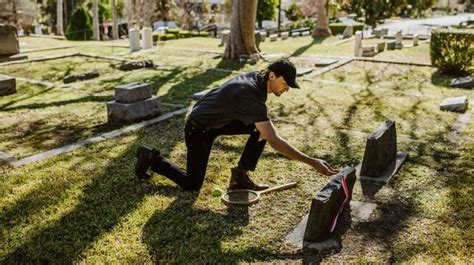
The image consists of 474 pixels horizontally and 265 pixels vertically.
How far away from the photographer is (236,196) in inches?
205

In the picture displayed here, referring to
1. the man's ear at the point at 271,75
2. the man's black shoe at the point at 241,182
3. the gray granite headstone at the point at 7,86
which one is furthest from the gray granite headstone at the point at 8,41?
the man's ear at the point at 271,75

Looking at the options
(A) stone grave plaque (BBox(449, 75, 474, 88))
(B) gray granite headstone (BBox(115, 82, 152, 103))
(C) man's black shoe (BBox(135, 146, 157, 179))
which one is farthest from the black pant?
(A) stone grave plaque (BBox(449, 75, 474, 88))

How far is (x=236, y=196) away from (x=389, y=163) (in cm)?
226

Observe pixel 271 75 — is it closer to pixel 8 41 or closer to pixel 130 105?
pixel 130 105

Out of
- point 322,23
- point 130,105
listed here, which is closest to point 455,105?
point 130,105

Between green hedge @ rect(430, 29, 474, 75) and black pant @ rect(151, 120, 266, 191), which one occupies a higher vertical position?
green hedge @ rect(430, 29, 474, 75)

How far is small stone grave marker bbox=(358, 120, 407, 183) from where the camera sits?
5.70m

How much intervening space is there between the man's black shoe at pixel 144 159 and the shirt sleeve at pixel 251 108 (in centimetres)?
133

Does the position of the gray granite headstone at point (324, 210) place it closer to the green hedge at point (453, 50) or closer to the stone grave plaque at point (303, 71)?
the stone grave plaque at point (303, 71)

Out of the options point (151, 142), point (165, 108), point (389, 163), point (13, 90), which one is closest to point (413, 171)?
point (389, 163)

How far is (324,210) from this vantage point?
416 cm

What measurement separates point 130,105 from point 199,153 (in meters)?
3.70

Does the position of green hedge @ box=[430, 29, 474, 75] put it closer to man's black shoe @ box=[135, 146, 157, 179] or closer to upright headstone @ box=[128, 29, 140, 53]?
upright headstone @ box=[128, 29, 140, 53]

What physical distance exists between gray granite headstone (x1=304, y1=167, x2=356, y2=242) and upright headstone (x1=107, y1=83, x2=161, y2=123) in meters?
4.85
